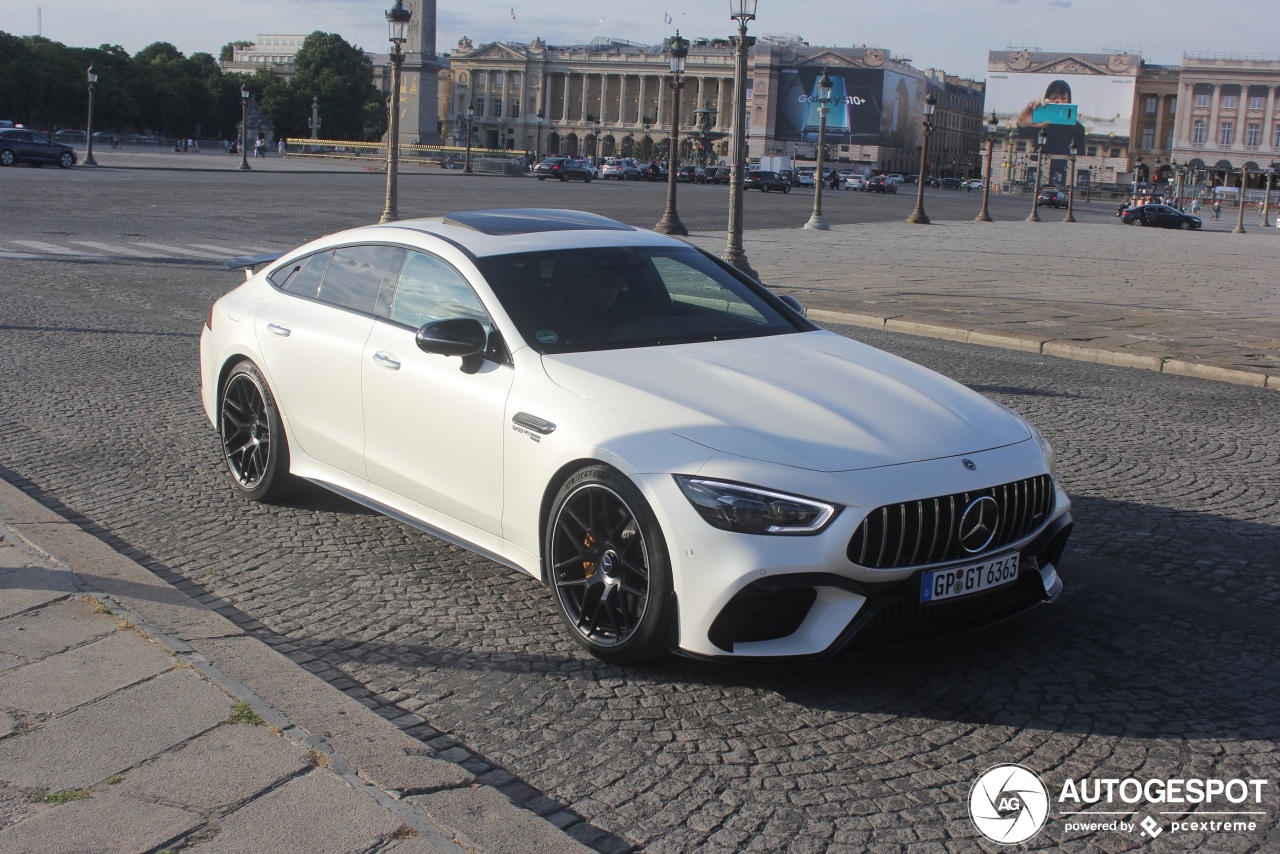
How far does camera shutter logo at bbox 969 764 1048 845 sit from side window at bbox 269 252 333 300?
3633 mm

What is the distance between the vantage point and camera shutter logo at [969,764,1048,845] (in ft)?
10.1

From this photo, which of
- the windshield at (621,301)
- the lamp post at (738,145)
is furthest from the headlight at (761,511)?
the lamp post at (738,145)

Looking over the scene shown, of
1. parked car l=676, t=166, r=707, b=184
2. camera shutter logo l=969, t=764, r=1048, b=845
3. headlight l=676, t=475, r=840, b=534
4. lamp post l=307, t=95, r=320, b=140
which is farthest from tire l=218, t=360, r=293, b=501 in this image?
lamp post l=307, t=95, r=320, b=140

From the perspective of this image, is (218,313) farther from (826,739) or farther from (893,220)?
(893,220)

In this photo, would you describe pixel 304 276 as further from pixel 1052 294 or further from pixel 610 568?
pixel 1052 294

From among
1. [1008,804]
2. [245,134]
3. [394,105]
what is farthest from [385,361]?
[245,134]

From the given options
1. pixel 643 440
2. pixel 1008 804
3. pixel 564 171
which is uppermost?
pixel 564 171

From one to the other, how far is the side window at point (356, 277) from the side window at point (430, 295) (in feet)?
0.57

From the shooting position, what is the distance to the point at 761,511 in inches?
145

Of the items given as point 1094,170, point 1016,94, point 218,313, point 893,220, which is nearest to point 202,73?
point 1016,94

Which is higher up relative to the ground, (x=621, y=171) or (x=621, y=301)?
(x=621, y=171)

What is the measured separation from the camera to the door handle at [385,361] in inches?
Answer: 196

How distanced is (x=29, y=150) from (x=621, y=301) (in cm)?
5211

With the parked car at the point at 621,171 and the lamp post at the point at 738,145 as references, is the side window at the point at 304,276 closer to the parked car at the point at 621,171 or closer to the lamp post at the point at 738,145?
the lamp post at the point at 738,145
